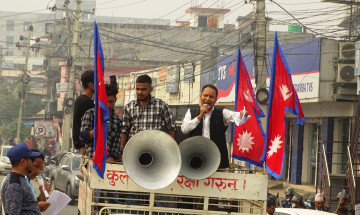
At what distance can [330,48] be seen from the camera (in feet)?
88.9

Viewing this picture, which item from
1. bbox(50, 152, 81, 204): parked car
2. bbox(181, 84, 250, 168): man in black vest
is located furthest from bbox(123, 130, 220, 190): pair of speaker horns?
bbox(50, 152, 81, 204): parked car

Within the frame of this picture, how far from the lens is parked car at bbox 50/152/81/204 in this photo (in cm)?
2442

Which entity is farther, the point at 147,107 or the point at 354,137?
the point at 354,137

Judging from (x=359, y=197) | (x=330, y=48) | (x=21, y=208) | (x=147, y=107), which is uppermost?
(x=330, y=48)

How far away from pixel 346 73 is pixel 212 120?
663 inches

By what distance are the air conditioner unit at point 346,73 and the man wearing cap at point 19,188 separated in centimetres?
1933

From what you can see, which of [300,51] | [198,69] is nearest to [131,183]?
[300,51]

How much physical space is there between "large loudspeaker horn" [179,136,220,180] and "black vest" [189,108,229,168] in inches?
24.9

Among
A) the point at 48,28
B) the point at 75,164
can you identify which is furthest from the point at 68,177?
the point at 48,28

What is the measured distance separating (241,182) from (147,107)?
1.42 meters

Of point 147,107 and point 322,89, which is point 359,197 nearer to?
point 322,89

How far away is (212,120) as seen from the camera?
9.80 m

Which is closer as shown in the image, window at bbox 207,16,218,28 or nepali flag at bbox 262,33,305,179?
nepali flag at bbox 262,33,305,179

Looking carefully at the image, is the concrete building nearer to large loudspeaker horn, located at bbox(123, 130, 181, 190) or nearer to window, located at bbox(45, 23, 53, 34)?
large loudspeaker horn, located at bbox(123, 130, 181, 190)
